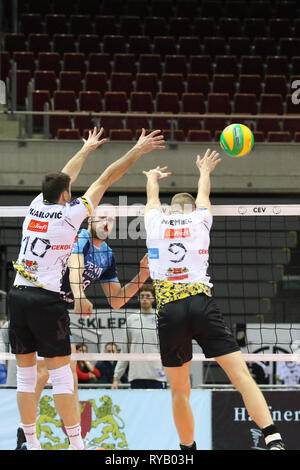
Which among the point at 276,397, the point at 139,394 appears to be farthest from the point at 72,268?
the point at 276,397

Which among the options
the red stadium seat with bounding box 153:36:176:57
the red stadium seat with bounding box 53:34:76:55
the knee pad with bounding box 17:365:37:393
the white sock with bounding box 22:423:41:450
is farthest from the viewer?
the red stadium seat with bounding box 153:36:176:57

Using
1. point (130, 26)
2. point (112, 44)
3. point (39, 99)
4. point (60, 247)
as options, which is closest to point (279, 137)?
point (39, 99)

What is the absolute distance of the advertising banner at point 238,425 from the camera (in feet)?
30.6

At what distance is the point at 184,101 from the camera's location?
16.1m

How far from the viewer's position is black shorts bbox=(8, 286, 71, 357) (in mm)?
5340

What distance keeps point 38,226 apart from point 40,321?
0.74 m

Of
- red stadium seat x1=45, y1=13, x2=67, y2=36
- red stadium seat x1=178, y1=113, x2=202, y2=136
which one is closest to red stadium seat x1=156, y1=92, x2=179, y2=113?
red stadium seat x1=178, y1=113, x2=202, y2=136

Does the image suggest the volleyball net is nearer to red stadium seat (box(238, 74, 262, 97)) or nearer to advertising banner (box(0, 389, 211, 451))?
advertising banner (box(0, 389, 211, 451))

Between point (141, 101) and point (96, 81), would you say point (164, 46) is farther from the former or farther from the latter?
point (141, 101)

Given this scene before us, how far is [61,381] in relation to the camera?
5.39 metres

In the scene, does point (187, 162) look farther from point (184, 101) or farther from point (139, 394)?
point (139, 394)

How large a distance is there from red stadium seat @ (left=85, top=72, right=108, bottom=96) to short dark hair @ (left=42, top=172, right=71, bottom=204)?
1150 centimetres

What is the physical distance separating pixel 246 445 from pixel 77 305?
4.11 metres
